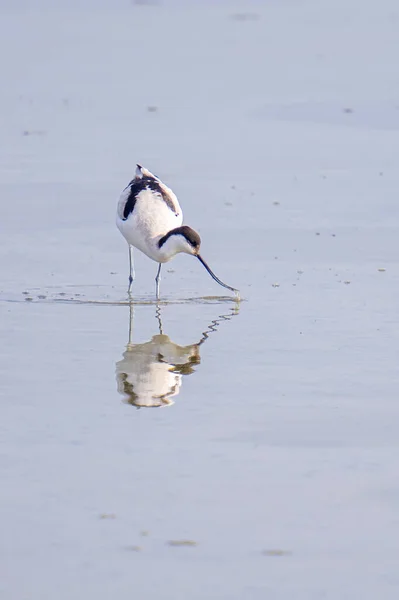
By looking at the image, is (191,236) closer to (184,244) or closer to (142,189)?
(184,244)

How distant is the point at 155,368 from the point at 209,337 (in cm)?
72

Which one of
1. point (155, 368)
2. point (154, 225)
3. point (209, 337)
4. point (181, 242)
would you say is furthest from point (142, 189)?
point (155, 368)

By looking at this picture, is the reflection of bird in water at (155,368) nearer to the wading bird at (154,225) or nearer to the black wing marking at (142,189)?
the wading bird at (154,225)

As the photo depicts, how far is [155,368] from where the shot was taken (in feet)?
23.7

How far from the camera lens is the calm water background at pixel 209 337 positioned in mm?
4887

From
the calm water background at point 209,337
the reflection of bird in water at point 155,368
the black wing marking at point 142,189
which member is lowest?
the reflection of bird in water at point 155,368

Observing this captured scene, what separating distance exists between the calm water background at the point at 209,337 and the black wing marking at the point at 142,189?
17.4 inches

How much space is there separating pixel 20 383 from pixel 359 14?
58.2 feet

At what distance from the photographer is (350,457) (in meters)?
5.83

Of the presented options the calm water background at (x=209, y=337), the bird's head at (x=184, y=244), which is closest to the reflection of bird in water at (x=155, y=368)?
the calm water background at (x=209, y=337)

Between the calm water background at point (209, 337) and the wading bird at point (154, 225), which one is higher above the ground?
the wading bird at point (154, 225)

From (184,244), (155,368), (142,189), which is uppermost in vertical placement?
(142,189)

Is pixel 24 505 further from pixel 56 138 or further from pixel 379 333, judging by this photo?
pixel 56 138

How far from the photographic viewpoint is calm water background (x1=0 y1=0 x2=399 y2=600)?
4887 millimetres
